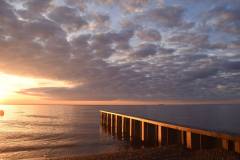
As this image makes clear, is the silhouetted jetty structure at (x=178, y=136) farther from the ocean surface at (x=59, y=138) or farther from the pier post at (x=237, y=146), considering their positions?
the ocean surface at (x=59, y=138)

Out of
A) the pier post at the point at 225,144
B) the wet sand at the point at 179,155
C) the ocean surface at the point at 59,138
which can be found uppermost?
the pier post at the point at 225,144

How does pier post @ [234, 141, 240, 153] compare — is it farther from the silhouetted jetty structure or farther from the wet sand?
the wet sand

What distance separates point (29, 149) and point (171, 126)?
48.1ft

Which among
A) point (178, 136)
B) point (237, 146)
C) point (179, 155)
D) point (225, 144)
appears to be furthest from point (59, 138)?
point (237, 146)

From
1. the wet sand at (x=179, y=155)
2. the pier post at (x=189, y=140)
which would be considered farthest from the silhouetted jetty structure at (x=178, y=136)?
the wet sand at (x=179, y=155)

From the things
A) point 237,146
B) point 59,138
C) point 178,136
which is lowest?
point 59,138

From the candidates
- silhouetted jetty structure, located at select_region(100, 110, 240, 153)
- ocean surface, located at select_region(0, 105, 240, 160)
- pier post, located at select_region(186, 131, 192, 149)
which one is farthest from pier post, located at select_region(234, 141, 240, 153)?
ocean surface, located at select_region(0, 105, 240, 160)

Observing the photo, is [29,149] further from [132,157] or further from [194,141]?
[194,141]

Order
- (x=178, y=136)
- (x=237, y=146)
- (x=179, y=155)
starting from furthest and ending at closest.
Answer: (x=178, y=136) < (x=179, y=155) < (x=237, y=146)

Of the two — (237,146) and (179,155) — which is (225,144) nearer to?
(237,146)

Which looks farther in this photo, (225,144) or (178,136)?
(178,136)

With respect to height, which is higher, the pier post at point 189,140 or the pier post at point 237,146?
the pier post at point 237,146

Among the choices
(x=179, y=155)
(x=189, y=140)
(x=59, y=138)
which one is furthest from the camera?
(x=59, y=138)

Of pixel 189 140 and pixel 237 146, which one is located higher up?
pixel 237 146
